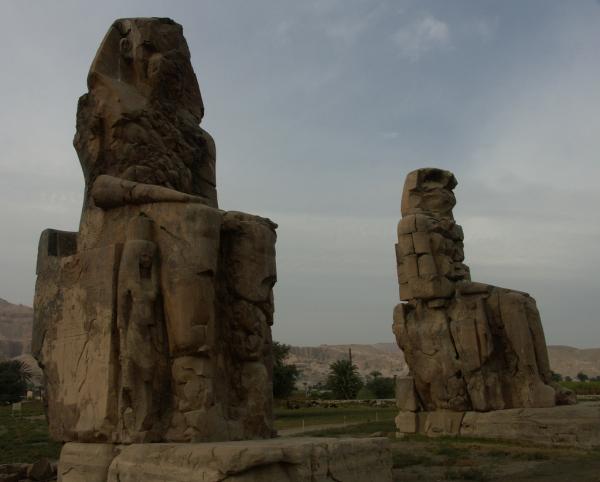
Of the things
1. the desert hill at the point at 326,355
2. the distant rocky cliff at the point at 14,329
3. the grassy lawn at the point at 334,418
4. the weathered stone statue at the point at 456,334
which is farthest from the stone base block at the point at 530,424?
the distant rocky cliff at the point at 14,329

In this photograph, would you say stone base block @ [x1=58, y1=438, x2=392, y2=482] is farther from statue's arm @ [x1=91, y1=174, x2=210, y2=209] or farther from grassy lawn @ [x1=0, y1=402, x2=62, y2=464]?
grassy lawn @ [x1=0, y1=402, x2=62, y2=464]

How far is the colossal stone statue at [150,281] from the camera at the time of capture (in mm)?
4562

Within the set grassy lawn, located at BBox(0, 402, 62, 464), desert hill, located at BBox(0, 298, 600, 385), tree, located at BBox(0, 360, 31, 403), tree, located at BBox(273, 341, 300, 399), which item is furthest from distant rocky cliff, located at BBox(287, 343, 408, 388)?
grassy lawn, located at BBox(0, 402, 62, 464)

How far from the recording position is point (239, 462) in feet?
12.1

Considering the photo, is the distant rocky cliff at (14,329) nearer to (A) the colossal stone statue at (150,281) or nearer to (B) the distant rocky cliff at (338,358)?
(B) the distant rocky cliff at (338,358)

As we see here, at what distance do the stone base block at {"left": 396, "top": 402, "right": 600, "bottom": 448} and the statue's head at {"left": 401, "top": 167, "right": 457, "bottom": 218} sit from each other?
345cm

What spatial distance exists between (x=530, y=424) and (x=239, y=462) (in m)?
6.40

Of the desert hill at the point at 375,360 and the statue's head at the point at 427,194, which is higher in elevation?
the desert hill at the point at 375,360

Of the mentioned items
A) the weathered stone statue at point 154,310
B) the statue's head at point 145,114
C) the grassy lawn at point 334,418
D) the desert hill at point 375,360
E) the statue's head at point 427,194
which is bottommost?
the grassy lawn at point 334,418

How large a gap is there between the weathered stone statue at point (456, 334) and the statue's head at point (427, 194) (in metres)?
0.17

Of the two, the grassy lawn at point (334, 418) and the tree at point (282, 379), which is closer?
the grassy lawn at point (334, 418)

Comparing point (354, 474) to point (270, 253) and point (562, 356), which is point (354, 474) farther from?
point (562, 356)

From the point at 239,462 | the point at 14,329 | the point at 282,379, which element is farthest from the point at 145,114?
the point at 14,329

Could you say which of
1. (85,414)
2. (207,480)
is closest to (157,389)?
(85,414)
